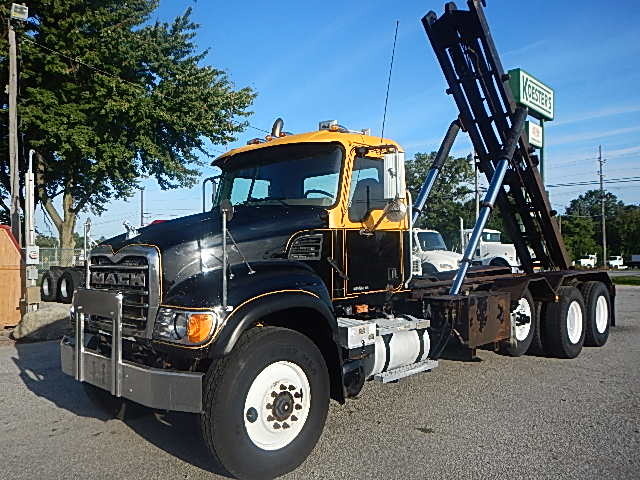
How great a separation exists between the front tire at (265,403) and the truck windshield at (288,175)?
5.04 feet

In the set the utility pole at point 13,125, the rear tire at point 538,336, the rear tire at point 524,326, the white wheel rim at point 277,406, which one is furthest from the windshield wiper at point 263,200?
the utility pole at point 13,125

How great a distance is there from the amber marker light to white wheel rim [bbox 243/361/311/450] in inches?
19.4

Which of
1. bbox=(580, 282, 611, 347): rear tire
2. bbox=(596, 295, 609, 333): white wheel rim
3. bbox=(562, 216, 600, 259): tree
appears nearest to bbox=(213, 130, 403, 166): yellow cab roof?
bbox=(580, 282, 611, 347): rear tire

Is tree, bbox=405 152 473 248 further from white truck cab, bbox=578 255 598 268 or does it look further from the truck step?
the truck step

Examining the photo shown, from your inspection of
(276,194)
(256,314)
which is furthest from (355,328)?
(276,194)

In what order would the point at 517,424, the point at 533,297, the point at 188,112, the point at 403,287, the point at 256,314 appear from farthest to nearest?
the point at 188,112
the point at 533,297
the point at 403,287
the point at 517,424
the point at 256,314

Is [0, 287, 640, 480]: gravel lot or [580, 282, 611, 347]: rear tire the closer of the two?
[0, 287, 640, 480]: gravel lot

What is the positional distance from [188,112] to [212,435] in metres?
15.9

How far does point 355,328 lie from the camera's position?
461 centimetres

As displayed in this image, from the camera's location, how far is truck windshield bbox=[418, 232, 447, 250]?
14.5 m

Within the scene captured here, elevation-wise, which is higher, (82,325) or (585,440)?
(82,325)

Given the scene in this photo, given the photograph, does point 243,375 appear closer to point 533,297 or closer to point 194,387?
point 194,387

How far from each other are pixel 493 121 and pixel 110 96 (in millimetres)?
12881

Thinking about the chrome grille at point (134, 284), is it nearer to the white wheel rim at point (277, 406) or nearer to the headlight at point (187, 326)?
the headlight at point (187, 326)
